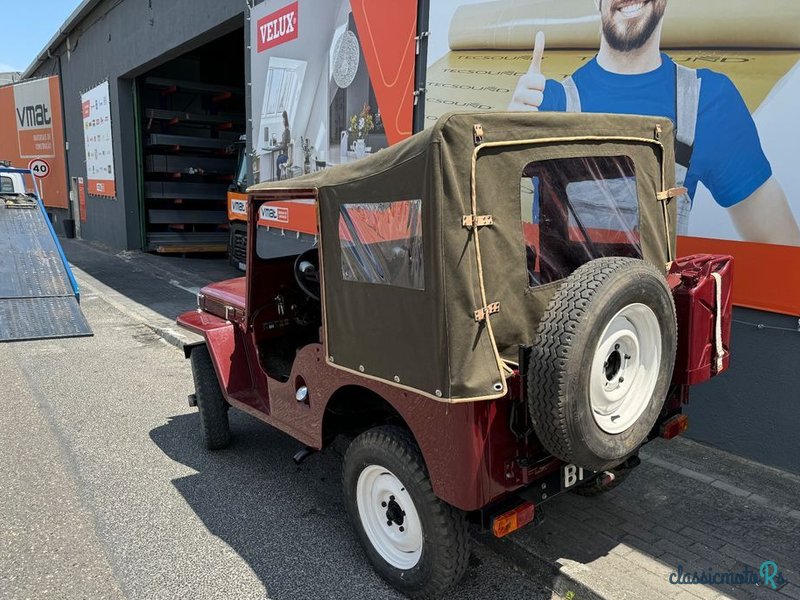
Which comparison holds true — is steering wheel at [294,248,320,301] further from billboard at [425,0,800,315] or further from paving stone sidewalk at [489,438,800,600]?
billboard at [425,0,800,315]

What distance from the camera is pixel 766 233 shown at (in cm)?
385

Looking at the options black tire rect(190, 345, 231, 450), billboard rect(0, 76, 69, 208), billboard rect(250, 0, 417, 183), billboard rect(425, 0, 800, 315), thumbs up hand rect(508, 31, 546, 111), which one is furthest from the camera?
billboard rect(0, 76, 69, 208)

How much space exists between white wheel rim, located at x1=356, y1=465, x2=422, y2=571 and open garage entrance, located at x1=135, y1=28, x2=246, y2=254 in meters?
14.0

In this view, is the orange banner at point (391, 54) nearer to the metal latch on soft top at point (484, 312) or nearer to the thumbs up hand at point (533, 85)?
the thumbs up hand at point (533, 85)

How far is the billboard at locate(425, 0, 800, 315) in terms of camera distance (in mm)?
3730

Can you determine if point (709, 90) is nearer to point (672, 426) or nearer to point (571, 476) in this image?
point (672, 426)

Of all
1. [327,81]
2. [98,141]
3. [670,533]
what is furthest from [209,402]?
[98,141]

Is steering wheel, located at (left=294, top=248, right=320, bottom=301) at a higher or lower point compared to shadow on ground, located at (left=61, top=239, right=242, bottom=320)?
higher

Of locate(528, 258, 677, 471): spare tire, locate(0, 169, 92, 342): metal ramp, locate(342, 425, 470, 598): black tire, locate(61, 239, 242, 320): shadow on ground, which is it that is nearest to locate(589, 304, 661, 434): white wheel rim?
locate(528, 258, 677, 471): spare tire

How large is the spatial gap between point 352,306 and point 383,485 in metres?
0.89

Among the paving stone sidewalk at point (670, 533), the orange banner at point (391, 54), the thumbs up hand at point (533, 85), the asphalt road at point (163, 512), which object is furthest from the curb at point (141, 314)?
the paving stone sidewalk at point (670, 533)

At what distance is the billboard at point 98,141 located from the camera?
16.5 meters

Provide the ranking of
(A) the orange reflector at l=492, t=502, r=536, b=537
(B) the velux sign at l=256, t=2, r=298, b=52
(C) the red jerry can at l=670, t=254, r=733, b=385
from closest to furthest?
(A) the orange reflector at l=492, t=502, r=536, b=537 < (C) the red jerry can at l=670, t=254, r=733, b=385 < (B) the velux sign at l=256, t=2, r=298, b=52

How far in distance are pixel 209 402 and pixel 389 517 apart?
204 cm
